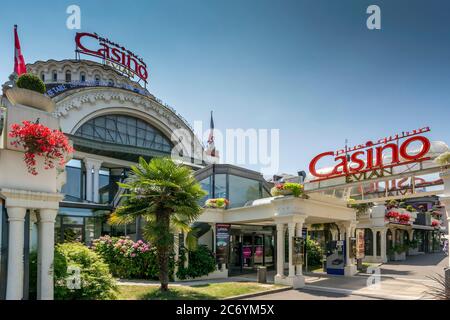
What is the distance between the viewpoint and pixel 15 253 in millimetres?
7086

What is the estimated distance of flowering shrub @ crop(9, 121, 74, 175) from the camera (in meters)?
7.05

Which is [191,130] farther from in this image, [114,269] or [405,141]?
[405,141]

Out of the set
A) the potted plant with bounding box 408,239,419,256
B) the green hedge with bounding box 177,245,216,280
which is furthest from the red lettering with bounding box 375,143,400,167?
the potted plant with bounding box 408,239,419,256

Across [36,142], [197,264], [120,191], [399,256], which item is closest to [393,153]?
[197,264]

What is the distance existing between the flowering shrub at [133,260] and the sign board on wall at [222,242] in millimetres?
2811

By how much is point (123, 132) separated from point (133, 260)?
1622cm

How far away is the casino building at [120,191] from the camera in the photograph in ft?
24.5

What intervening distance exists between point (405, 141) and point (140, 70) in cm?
2828

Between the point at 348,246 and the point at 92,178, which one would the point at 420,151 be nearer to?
the point at 348,246

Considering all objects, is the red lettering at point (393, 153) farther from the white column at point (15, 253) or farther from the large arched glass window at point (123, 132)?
the large arched glass window at point (123, 132)

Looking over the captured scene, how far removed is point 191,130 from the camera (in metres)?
35.2

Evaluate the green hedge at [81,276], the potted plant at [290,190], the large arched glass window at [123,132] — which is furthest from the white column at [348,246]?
the large arched glass window at [123,132]

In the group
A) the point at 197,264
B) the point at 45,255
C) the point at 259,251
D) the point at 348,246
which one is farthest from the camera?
the point at 259,251
